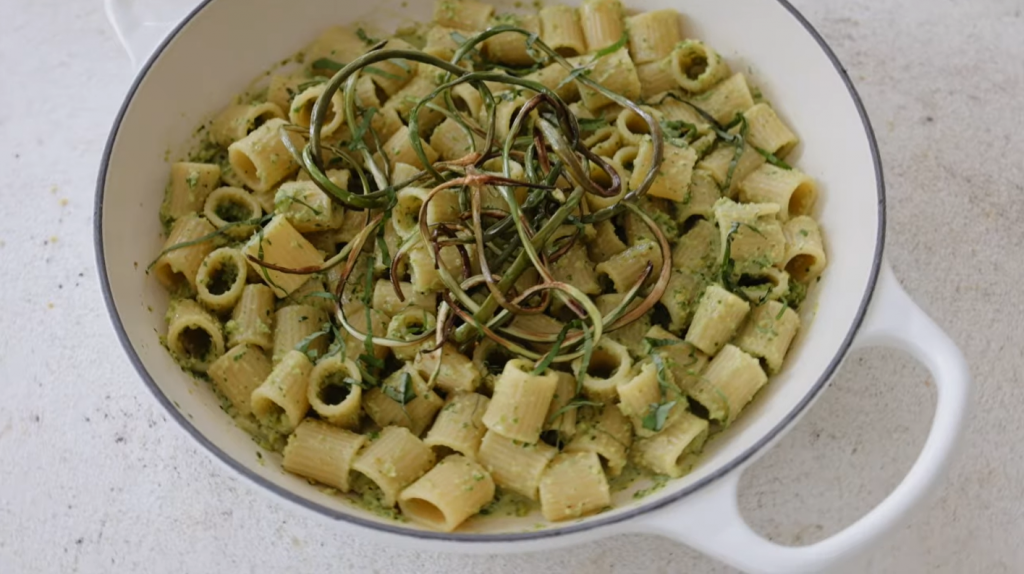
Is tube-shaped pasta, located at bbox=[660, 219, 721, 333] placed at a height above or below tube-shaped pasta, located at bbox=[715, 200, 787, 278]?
below

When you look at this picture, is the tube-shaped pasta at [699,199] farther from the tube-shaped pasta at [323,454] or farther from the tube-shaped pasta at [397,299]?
the tube-shaped pasta at [323,454]

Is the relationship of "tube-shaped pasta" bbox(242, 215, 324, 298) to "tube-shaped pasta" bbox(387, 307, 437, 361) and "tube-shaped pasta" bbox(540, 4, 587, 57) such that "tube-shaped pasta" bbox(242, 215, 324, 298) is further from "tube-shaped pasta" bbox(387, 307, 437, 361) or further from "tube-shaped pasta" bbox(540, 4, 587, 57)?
"tube-shaped pasta" bbox(540, 4, 587, 57)

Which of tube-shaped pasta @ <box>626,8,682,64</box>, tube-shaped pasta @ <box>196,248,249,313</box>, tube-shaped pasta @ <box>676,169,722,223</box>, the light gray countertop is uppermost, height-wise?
tube-shaped pasta @ <box>626,8,682,64</box>

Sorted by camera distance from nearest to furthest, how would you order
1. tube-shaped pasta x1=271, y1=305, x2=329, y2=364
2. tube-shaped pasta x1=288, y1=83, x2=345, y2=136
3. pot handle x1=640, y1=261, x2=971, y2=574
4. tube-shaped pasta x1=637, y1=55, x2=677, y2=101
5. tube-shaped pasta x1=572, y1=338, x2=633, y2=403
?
pot handle x1=640, y1=261, x2=971, y2=574
tube-shaped pasta x1=572, y1=338, x2=633, y2=403
tube-shaped pasta x1=271, y1=305, x2=329, y2=364
tube-shaped pasta x1=288, y1=83, x2=345, y2=136
tube-shaped pasta x1=637, y1=55, x2=677, y2=101

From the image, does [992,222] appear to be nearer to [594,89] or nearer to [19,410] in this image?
[594,89]

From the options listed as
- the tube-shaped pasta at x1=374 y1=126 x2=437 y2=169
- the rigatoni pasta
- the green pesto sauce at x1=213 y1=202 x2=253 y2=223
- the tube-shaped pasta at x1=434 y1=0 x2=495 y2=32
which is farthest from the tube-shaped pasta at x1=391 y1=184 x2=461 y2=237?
the tube-shaped pasta at x1=434 y1=0 x2=495 y2=32

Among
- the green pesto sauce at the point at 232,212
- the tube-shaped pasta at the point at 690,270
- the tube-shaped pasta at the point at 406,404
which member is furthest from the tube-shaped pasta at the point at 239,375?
the tube-shaped pasta at the point at 690,270

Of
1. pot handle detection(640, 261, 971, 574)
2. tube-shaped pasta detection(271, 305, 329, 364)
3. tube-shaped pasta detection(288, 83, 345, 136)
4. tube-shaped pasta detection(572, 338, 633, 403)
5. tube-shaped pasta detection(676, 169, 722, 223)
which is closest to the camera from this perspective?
pot handle detection(640, 261, 971, 574)
